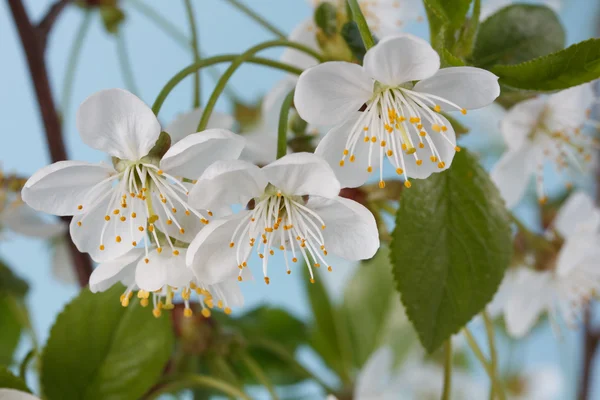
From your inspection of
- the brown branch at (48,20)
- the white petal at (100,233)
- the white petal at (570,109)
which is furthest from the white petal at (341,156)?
the brown branch at (48,20)

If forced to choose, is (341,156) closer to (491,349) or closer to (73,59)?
(491,349)

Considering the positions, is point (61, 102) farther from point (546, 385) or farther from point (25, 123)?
point (546, 385)

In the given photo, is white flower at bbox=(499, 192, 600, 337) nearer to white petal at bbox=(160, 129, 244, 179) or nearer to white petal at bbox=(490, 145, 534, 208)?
white petal at bbox=(490, 145, 534, 208)

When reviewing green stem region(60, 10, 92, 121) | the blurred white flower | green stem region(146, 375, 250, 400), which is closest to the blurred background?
green stem region(60, 10, 92, 121)

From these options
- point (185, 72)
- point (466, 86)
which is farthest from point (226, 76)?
point (466, 86)

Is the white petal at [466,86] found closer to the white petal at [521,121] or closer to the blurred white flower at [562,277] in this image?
the white petal at [521,121]

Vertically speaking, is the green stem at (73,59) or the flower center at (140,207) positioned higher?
the flower center at (140,207)
